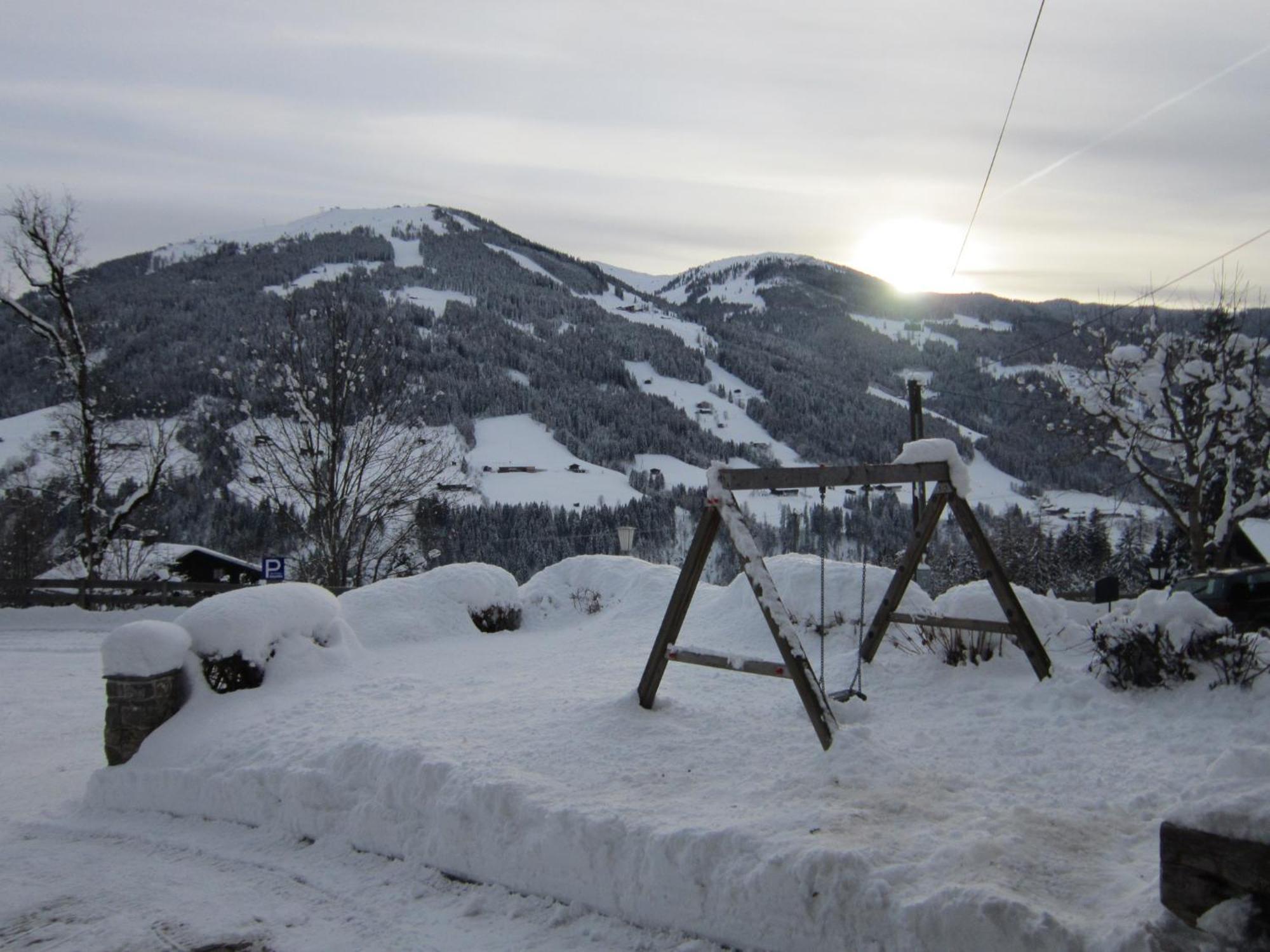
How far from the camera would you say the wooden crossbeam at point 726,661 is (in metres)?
5.21

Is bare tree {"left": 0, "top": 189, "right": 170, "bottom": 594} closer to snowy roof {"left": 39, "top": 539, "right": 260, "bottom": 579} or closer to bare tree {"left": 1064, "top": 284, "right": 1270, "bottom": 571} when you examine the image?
snowy roof {"left": 39, "top": 539, "right": 260, "bottom": 579}

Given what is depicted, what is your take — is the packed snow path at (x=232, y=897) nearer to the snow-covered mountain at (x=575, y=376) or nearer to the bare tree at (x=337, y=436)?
the bare tree at (x=337, y=436)

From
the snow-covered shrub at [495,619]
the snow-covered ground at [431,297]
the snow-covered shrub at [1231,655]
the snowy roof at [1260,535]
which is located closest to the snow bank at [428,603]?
the snow-covered shrub at [495,619]

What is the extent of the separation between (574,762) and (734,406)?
135m

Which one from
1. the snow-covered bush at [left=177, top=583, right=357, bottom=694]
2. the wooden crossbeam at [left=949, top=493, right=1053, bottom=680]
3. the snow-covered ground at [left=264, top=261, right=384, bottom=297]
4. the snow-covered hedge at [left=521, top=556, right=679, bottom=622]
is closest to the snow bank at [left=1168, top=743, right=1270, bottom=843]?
the wooden crossbeam at [left=949, top=493, right=1053, bottom=680]

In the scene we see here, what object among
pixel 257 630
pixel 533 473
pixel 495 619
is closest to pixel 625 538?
pixel 495 619

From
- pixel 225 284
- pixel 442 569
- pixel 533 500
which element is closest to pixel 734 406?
pixel 533 500

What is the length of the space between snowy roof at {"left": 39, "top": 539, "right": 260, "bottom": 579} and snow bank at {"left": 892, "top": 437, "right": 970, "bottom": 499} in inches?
1145

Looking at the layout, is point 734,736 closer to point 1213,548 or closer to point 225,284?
point 1213,548

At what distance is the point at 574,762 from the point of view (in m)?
4.96

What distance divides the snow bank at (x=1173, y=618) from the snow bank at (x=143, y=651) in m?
7.47

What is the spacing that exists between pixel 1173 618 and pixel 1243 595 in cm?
731

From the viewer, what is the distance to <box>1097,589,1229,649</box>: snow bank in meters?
5.73

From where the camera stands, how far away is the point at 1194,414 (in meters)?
16.6
